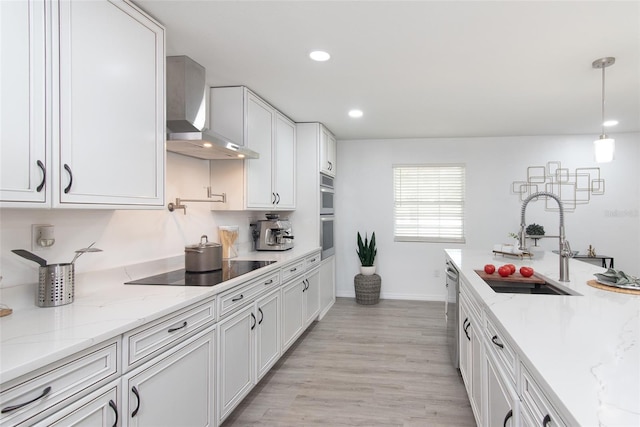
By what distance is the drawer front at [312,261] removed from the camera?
3.72 meters

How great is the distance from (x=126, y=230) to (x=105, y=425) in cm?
121

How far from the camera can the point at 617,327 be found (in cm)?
128

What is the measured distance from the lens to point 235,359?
220 cm

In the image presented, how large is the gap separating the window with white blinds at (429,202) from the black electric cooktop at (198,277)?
3112 mm

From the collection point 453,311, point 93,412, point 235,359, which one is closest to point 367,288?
point 453,311

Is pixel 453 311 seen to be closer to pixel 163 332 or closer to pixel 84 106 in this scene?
pixel 163 332

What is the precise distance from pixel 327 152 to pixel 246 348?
115 inches

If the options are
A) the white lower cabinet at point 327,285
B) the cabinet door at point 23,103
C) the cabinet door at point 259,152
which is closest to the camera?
the cabinet door at point 23,103

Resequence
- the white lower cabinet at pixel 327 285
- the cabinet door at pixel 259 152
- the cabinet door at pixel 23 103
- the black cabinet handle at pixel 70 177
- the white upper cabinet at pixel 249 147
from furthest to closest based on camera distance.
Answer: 1. the white lower cabinet at pixel 327 285
2. the cabinet door at pixel 259 152
3. the white upper cabinet at pixel 249 147
4. the black cabinet handle at pixel 70 177
5. the cabinet door at pixel 23 103

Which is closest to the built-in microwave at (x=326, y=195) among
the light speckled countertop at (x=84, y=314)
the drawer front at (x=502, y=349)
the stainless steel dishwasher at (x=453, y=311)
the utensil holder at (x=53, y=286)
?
the stainless steel dishwasher at (x=453, y=311)

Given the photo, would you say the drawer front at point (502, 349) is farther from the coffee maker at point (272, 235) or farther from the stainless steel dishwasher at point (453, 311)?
the coffee maker at point (272, 235)

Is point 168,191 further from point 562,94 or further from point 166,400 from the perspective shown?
point 562,94

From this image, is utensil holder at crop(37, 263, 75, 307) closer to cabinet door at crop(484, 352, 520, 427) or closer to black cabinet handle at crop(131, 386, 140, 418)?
black cabinet handle at crop(131, 386, 140, 418)

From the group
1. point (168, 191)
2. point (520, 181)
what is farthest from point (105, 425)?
point (520, 181)
